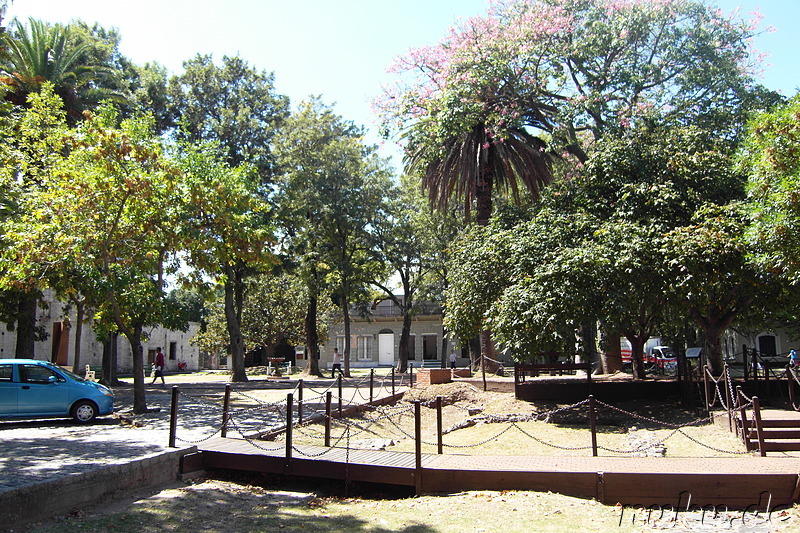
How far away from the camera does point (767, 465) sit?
27.8ft

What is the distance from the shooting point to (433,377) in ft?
73.6

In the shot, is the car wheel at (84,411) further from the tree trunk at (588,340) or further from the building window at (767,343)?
the building window at (767,343)

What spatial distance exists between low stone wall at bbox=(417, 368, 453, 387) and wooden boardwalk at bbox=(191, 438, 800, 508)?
12162 mm

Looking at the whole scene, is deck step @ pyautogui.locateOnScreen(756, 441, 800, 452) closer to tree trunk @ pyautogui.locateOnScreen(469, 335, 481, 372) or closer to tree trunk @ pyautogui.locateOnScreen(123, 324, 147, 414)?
tree trunk @ pyautogui.locateOnScreen(123, 324, 147, 414)

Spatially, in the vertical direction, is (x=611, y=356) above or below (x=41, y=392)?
above

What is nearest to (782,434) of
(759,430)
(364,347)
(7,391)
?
(759,430)

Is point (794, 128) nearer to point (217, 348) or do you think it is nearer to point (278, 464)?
point (278, 464)

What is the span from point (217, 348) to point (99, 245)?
38.3m

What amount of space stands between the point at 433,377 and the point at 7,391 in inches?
529

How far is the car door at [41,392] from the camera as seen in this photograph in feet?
44.7

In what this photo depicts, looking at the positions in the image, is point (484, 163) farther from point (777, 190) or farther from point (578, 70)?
point (777, 190)

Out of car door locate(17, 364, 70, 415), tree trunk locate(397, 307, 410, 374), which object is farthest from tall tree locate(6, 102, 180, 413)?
tree trunk locate(397, 307, 410, 374)

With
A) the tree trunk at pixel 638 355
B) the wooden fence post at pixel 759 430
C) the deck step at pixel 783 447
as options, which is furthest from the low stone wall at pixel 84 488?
the tree trunk at pixel 638 355

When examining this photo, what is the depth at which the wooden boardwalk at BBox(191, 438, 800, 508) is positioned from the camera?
7.87m
